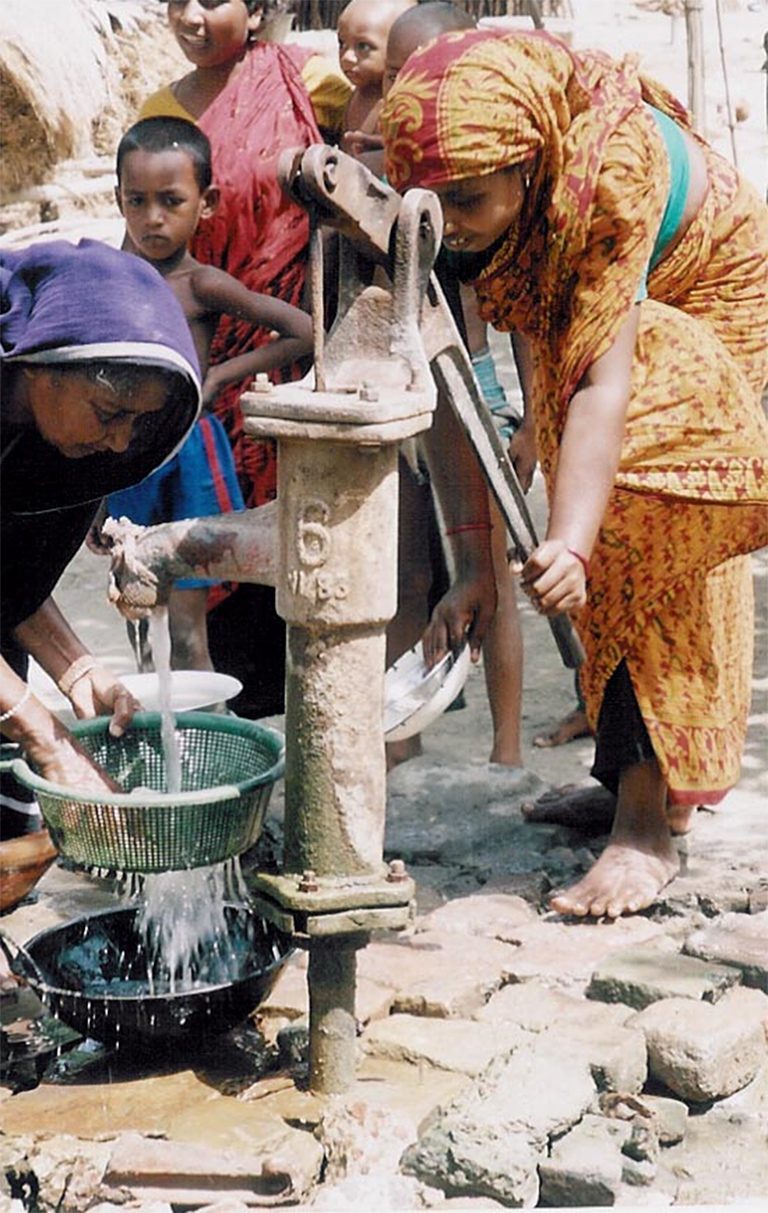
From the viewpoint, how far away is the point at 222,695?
3.78m

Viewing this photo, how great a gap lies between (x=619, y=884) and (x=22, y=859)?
1335 millimetres

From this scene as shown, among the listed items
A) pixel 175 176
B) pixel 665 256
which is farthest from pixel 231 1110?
pixel 175 176

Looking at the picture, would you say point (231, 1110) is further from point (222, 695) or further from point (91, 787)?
point (222, 695)

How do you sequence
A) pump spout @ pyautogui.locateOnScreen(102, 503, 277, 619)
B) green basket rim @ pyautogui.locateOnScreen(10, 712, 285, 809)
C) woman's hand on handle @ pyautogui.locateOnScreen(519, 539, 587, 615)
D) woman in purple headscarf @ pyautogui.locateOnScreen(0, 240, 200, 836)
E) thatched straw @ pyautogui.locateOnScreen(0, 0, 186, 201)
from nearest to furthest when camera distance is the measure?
green basket rim @ pyautogui.locateOnScreen(10, 712, 285, 809) → pump spout @ pyautogui.locateOnScreen(102, 503, 277, 619) → woman in purple headscarf @ pyautogui.locateOnScreen(0, 240, 200, 836) → woman's hand on handle @ pyautogui.locateOnScreen(519, 539, 587, 615) → thatched straw @ pyautogui.locateOnScreen(0, 0, 186, 201)

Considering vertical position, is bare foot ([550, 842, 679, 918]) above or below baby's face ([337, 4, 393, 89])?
below

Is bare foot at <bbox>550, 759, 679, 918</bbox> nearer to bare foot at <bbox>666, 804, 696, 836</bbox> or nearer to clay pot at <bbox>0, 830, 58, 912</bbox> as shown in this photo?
bare foot at <bbox>666, 804, 696, 836</bbox>

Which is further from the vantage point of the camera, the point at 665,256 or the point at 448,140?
the point at 665,256

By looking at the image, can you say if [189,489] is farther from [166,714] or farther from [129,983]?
[129,983]

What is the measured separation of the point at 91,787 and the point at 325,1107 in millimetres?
741

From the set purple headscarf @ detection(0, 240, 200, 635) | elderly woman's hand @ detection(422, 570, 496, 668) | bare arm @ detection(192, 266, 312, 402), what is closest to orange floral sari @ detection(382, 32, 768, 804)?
elderly woman's hand @ detection(422, 570, 496, 668)

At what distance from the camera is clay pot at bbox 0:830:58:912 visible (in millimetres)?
3807

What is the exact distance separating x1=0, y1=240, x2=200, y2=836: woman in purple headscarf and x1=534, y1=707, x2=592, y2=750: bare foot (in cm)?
204

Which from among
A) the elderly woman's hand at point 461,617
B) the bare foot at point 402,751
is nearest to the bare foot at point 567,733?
the bare foot at point 402,751

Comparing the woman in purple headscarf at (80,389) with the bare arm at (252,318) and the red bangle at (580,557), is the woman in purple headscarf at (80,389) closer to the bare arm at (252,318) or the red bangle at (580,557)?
the red bangle at (580,557)
